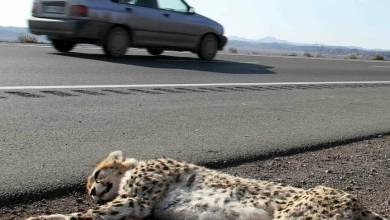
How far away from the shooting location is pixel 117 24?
579 inches

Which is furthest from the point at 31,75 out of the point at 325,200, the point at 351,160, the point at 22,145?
the point at 325,200

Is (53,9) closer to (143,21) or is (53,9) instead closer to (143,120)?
(143,21)

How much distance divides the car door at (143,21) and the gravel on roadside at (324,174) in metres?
8.78

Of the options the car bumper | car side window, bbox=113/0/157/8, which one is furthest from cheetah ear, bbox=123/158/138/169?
car side window, bbox=113/0/157/8

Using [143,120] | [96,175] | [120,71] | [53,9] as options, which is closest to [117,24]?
[53,9]

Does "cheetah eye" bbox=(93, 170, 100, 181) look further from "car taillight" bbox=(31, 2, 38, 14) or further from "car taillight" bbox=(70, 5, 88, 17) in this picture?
"car taillight" bbox=(31, 2, 38, 14)

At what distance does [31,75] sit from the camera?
10.5 metres

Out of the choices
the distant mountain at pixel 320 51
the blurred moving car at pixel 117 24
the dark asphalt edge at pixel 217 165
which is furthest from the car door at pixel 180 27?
the distant mountain at pixel 320 51

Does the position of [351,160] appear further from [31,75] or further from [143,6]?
[143,6]

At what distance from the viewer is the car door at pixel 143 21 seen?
1497 centimetres

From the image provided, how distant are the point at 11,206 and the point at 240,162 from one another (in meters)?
2.41

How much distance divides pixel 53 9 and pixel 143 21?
2.14m

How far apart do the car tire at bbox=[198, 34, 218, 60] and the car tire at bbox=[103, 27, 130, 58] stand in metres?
2.80

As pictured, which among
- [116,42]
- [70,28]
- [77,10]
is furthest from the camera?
[116,42]
